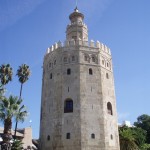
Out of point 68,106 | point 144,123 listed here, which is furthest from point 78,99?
point 144,123

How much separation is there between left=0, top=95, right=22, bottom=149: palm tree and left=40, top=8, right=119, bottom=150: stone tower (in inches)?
270

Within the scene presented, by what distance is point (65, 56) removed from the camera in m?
32.4

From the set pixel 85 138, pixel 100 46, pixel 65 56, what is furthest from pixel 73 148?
pixel 100 46

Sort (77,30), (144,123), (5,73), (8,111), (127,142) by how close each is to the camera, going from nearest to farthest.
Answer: (8,111) < (5,73) < (127,142) < (77,30) < (144,123)

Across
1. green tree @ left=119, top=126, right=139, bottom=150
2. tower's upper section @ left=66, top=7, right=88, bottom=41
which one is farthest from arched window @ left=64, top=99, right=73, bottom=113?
tower's upper section @ left=66, top=7, right=88, bottom=41

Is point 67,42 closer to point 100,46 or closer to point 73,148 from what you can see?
point 100,46

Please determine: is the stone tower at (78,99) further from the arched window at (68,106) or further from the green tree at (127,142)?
the green tree at (127,142)

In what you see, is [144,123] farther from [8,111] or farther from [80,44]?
[8,111]

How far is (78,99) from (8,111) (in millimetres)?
8858

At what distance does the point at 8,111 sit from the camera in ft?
76.1

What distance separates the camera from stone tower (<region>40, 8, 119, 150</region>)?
92.3ft

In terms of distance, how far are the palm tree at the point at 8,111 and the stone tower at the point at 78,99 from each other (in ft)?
22.5

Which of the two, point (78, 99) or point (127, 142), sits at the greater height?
point (78, 99)

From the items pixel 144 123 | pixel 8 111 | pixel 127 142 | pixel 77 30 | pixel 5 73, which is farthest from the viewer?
pixel 144 123
